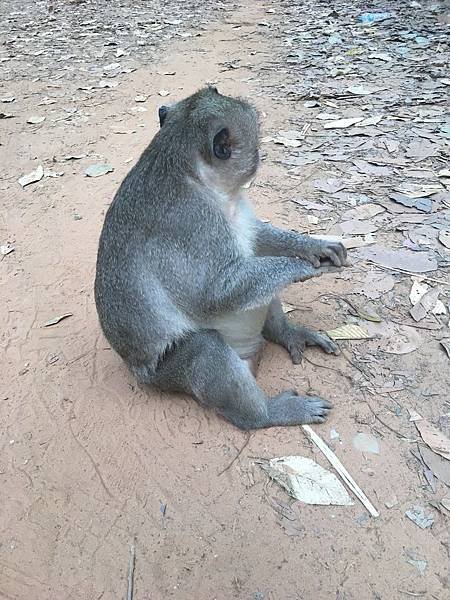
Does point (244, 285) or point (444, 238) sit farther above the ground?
point (244, 285)

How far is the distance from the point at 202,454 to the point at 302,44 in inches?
316

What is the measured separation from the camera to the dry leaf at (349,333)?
395 cm

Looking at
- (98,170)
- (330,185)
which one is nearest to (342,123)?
(330,185)

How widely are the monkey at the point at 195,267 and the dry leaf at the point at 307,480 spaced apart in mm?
262

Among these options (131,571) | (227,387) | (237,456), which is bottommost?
(131,571)

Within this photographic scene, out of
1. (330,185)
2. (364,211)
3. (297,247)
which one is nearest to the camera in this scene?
(297,247)

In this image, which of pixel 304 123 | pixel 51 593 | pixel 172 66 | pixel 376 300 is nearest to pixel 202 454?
pixel 51 593

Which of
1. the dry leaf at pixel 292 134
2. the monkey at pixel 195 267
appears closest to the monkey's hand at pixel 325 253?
the monkey at pixel 195 267

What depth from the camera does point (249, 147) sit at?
3387mm

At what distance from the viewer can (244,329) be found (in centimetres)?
368

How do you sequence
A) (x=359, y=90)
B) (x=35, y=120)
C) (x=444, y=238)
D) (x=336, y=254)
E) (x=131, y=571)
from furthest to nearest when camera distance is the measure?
(x=35, y=120)
(x=359, y=90)
(x=444, y=238)
(x=336, y=254)
(x=131, y=571)

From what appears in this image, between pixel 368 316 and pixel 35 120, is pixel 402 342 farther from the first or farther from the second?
pixel 35 120

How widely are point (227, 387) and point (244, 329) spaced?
21.0 inches

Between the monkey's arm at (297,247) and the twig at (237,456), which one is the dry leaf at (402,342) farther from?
the twig at (237,456)
